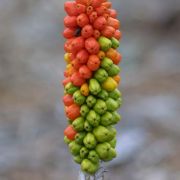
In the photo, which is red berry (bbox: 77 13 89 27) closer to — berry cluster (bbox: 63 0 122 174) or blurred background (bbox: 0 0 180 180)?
berry cluster (bbox: 63 0 122 174)

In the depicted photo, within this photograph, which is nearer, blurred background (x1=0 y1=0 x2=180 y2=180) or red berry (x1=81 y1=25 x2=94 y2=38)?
red berry (x1=81 y1=25 x2=94 y2=38)

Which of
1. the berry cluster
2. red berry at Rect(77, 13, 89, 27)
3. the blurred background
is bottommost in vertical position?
the berry cluster

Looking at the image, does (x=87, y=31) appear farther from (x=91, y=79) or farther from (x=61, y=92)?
(x=61, y=92)

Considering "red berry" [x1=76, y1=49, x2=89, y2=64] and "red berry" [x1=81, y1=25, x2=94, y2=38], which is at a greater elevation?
"red berry" [x1=81, y1=25, x2=94, y2=38]

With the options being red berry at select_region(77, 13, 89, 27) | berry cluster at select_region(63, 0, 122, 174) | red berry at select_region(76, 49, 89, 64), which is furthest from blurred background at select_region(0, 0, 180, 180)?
red berry at select_region(77, 13, 89, 27)

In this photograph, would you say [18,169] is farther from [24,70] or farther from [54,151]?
[24,70]

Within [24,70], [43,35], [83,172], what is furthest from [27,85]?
[83,172]

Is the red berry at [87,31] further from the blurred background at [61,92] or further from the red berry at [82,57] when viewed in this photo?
the blurred background at [61,92]
